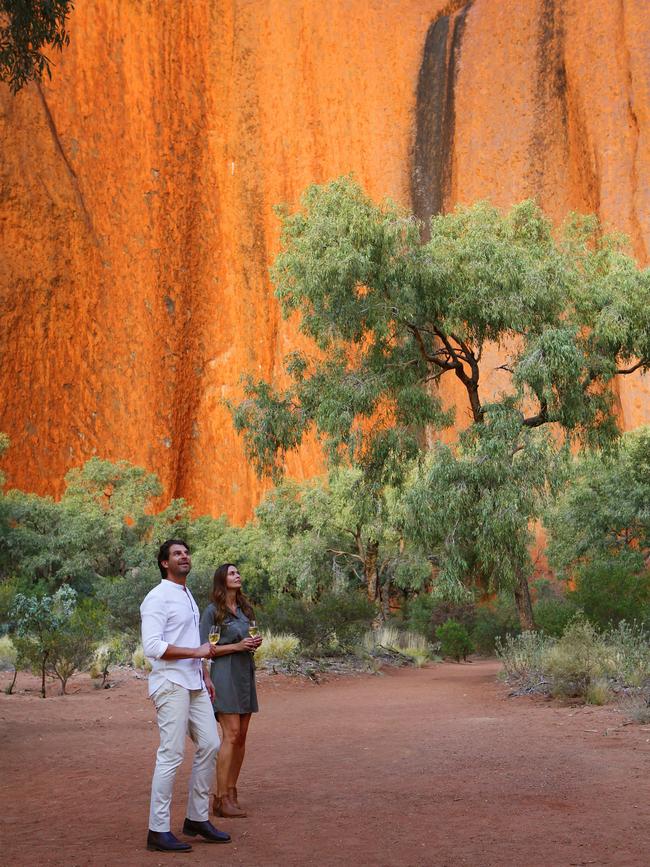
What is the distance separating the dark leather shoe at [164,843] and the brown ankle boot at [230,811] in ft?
2.84

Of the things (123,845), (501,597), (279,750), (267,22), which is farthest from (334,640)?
(267,22)

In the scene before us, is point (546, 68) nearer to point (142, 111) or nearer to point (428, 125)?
point (428, 125)

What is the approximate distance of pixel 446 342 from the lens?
53.4 feet

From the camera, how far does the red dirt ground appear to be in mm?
4711

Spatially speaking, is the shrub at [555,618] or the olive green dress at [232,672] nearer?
the olive green dress at [232,672]

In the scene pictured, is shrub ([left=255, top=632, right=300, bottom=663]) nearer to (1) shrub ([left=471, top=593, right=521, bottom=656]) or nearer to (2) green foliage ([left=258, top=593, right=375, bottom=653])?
(2) green foliage ([left=258, top=593, right=375, bottom=653])

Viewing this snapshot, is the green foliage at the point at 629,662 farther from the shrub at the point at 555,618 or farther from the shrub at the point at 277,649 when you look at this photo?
the shrub at the point at 277,649

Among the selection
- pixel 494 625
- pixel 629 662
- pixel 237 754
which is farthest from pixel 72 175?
pixel 237 754

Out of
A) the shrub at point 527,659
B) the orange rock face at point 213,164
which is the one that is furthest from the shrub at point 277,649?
the orange rock face at point 213,164

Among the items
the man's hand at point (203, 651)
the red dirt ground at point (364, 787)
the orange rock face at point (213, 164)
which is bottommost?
the red dirt ground at point (364, 787)

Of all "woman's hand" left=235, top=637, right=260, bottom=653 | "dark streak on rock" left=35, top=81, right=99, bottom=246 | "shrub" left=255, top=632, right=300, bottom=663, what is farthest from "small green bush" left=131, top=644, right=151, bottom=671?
"dark streak on rock" left=35, top=81, right=99, bottom=246

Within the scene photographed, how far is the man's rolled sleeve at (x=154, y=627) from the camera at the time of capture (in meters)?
4.71

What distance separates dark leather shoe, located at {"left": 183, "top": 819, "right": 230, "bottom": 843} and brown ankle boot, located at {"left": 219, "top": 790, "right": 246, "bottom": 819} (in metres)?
0.53

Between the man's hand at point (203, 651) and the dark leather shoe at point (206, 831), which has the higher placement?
the man's hand at point (203, 651)
